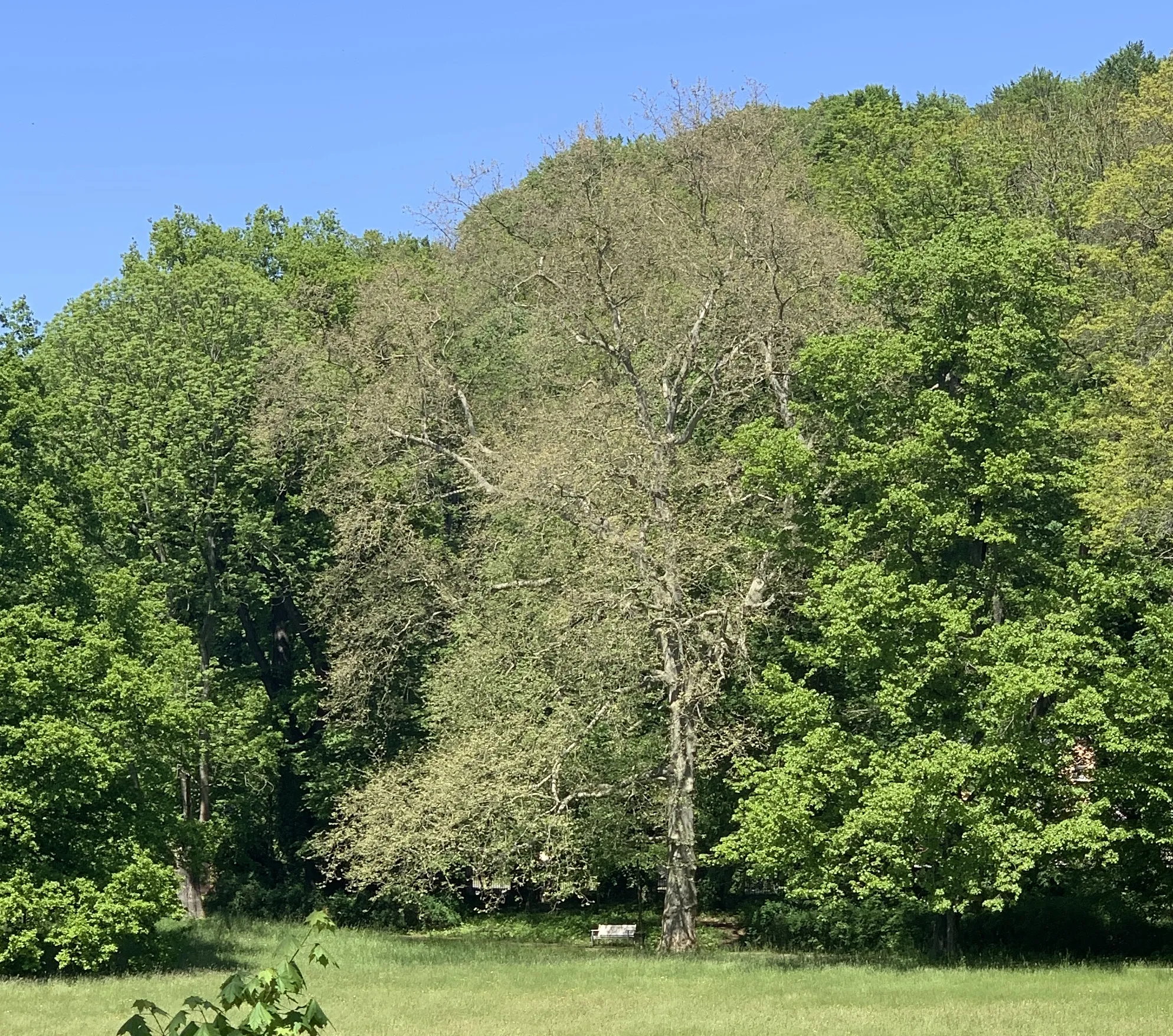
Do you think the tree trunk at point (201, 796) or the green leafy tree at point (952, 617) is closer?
the green leafy tree at point (952, 617)

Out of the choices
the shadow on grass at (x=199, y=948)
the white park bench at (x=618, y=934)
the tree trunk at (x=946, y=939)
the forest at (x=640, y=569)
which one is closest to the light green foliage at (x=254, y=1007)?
the forest at (x=640, y=569)

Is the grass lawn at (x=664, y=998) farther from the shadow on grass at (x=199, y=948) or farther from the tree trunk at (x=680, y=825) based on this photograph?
the tree trunk at (x=680, y=825)

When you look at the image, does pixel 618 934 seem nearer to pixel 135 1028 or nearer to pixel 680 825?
pixel 680 825

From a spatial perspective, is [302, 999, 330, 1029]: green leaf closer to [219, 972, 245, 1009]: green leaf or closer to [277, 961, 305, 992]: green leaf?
[277, 961, 305, 992]: green leaf

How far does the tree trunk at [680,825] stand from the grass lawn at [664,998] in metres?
1.41

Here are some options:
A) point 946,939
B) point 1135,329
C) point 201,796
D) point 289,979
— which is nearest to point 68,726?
point 201,796

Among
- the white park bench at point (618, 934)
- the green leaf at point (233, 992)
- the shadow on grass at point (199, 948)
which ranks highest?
the green leaf at point (233, 992)

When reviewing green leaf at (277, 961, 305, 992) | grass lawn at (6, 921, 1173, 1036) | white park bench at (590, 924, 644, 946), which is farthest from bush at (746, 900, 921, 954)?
green leaf at (277, 961, 305, 992)

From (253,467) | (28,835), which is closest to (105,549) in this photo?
(253,467)

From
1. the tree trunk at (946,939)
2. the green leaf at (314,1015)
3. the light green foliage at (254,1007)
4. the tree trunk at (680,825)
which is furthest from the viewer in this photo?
the tree trunk at (680,825)

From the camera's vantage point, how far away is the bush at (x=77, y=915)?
93.6 ft

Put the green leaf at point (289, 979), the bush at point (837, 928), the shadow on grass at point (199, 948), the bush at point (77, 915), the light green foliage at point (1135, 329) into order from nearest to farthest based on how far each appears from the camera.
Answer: the green leaf at point (289, 979) < the light green foliage at point (1135, 329) < the bush at point (77, 915) < the shadow on grass at point (199, 948) < the bush at point (837, 928)

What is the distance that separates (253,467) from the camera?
43.4 metres

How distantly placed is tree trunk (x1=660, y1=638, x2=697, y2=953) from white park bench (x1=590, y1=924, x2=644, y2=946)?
6.12 metres
